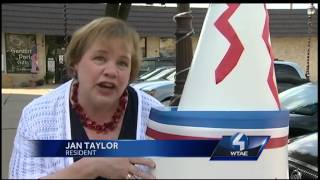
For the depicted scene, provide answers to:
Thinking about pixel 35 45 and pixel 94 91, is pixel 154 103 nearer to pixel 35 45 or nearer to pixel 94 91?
pixel 94 91

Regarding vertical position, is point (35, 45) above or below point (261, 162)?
below

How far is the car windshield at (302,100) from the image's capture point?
20.2 ft

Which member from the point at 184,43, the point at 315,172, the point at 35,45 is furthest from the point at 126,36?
the point at 35,45

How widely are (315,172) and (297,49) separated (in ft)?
89.9

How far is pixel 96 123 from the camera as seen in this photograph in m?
2.12

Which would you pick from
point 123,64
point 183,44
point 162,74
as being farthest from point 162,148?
point 162,74

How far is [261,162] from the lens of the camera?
176 centimetres

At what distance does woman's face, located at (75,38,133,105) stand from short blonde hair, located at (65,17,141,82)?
0.08 ft

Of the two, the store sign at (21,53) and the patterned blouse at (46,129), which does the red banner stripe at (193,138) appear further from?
the store sign at (21,53)

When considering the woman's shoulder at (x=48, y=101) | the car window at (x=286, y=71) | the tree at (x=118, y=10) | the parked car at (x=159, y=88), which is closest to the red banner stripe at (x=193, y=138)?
the woman's shoulder at (x=48, y=101)

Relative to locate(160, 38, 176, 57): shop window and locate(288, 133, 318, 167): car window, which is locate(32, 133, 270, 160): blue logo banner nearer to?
locate(288, 133, 318, 167): car window

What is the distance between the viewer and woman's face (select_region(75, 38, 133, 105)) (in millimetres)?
1925

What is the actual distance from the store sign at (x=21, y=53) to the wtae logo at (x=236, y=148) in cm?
2478

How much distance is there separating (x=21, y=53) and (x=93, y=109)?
25.0 metres
